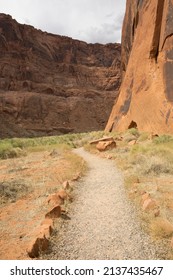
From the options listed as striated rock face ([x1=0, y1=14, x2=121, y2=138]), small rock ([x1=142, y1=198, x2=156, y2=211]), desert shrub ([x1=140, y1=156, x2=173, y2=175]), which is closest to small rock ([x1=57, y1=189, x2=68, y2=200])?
small rock ([x1=142, y1=198, x2=156, y2=211])

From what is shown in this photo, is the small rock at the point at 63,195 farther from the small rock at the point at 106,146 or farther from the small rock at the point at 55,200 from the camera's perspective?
the small rock at the point at 106,146

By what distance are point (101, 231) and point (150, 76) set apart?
1797cm

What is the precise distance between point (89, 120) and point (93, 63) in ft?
97.1

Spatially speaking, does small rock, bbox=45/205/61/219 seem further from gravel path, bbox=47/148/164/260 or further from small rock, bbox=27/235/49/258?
small rock, bbox=27/235/49/258

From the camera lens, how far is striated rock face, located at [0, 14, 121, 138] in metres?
60.0

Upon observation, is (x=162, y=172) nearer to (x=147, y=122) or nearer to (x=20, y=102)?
(x=147, y=122)

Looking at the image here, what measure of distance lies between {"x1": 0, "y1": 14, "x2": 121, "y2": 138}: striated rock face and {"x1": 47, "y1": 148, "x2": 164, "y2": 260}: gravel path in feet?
156

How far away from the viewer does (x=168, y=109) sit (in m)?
17.1

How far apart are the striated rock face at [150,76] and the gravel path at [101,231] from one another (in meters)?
11.5

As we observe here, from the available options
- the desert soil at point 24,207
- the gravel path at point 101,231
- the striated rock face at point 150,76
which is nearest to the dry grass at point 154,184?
the gravel path at point 101,231

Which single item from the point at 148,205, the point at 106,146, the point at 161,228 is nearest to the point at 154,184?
the point at 148,205

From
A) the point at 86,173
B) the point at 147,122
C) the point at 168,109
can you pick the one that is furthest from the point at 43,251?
→ the point at 147,122

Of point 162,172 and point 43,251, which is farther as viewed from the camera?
point 162,172

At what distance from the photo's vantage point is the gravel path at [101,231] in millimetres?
3820
